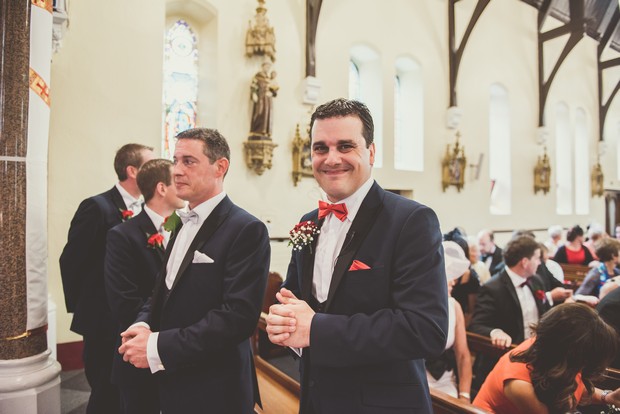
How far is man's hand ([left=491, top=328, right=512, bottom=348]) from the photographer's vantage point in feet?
9.66

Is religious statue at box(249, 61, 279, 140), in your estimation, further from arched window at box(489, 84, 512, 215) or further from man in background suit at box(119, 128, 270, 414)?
arched window at box(489, 84, 512, 215)

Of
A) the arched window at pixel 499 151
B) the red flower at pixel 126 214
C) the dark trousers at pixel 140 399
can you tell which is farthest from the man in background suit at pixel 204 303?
the arched window at pixel 499 151

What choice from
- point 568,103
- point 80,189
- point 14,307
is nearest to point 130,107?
point 80,189

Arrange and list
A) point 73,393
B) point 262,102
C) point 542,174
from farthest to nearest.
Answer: point 542,174, point 262,102, point 73,393

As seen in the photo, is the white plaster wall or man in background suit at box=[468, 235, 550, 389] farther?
the white plaster wall

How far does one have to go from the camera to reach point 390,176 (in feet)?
29.0

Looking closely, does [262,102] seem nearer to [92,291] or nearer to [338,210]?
[92,291]

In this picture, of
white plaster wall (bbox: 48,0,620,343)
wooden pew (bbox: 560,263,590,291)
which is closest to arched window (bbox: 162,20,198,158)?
white plaster wall (bbox: 48,0,620,343)

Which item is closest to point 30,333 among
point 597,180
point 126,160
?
point 126,160

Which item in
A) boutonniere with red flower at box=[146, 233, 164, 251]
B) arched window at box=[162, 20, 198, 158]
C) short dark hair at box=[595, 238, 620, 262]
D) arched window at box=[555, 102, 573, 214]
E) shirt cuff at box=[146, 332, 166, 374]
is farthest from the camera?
arched window at box=[555, 102, 573, 214]

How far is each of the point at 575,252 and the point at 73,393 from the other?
761 centimetres

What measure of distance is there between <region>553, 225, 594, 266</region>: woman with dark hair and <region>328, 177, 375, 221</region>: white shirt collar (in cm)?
755

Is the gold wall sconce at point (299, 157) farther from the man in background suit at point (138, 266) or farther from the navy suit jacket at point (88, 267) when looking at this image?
the man in background suit at point (138, 266)

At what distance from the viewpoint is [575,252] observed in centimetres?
780
